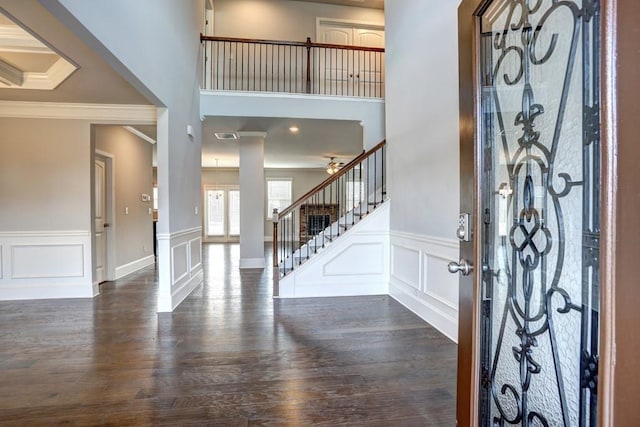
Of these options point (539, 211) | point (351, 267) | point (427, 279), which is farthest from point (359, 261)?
point (539, 211)

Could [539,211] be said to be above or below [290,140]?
below

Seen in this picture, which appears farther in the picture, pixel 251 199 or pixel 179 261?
pixel 251 199

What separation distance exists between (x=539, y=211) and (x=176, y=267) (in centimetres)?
363

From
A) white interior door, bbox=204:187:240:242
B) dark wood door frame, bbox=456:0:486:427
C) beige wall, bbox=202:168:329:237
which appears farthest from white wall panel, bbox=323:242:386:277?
white interior door, bbox=204:187:240:242

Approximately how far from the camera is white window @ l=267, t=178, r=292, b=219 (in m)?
10.7

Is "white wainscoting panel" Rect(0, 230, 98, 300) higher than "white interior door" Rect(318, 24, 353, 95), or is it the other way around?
"white interior door" Rect(318, 24, 353, 95)

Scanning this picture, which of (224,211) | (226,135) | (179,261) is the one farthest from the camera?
(224,211)

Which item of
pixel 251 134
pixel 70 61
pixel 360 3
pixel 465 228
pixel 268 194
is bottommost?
pixel 465 228

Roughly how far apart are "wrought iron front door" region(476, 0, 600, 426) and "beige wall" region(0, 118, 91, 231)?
4.58 metres

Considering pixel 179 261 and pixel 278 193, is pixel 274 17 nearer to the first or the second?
pixel 179 261

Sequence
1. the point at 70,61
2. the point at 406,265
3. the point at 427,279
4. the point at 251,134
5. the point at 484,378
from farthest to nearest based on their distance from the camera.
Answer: the point at 251,134 → the point at 406,265 → the point at 427,279 → the point at 70,61 → the point at 484,378

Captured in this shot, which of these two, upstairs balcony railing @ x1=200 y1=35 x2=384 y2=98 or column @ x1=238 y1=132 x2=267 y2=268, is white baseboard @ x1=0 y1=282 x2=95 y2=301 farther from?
upstairs balcony railing @ x1=200 y1=35 x2=384 y2=98

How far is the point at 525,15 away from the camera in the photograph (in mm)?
956

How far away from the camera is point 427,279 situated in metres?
3.07
